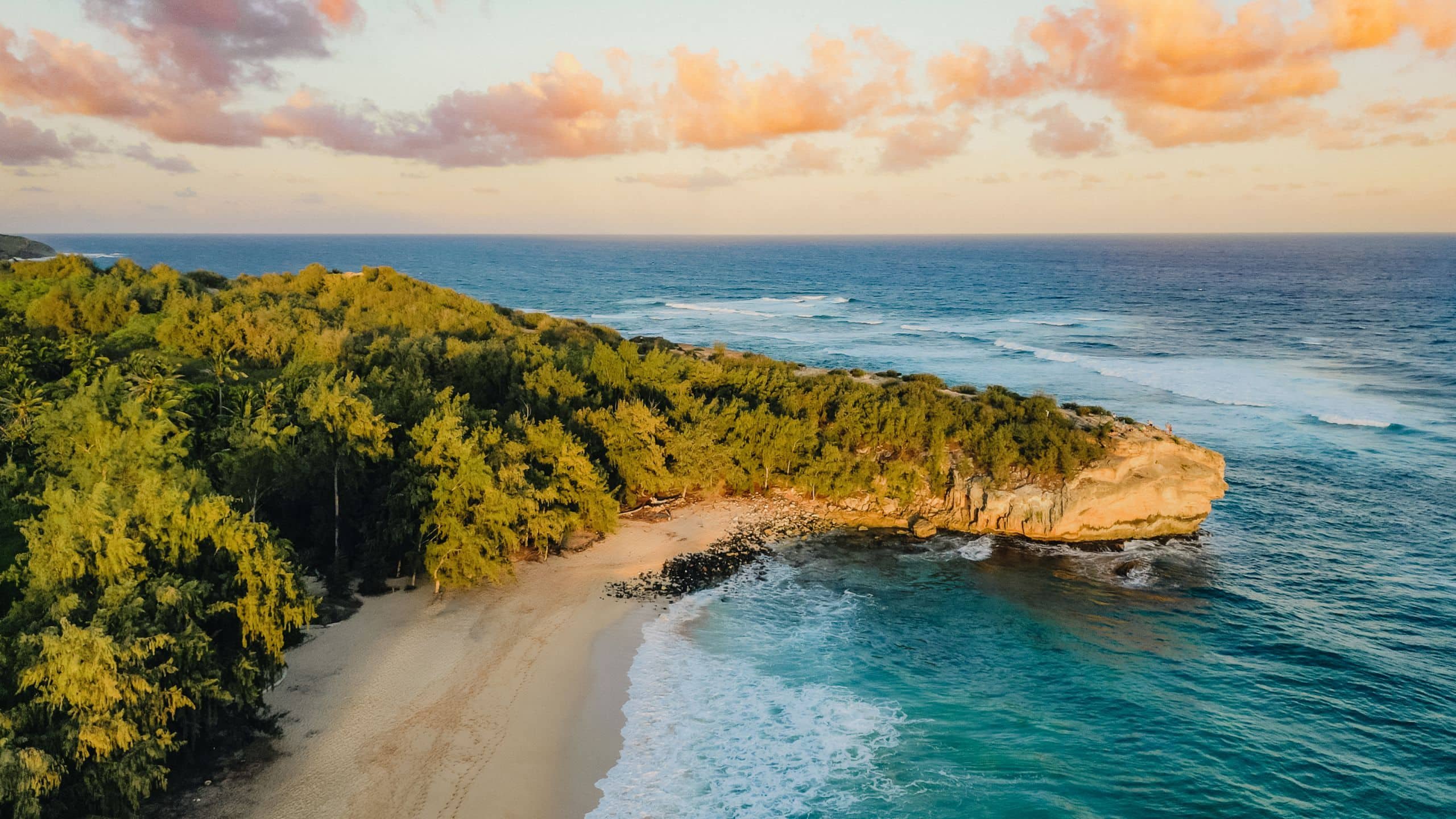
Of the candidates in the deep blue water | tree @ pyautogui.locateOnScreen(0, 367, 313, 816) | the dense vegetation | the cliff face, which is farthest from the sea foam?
the cliff face

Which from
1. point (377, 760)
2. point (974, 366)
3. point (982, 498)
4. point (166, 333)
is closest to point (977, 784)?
point (377, 760)

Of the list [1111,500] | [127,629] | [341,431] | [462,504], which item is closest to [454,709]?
[462,504]

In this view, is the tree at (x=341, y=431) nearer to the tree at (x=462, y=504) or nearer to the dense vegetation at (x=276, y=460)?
the dense vegetation at (x=276, y=460)

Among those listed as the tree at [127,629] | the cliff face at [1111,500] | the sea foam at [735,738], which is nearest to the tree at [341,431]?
the tree at [127,629]

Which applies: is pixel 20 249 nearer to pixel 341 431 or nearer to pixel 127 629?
pixel 341 431

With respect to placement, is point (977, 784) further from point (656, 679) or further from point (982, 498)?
point (982, 498)

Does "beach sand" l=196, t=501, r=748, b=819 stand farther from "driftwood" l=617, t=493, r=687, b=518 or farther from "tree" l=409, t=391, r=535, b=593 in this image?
"driftwood" l=617, t=493, r=687, b=518
